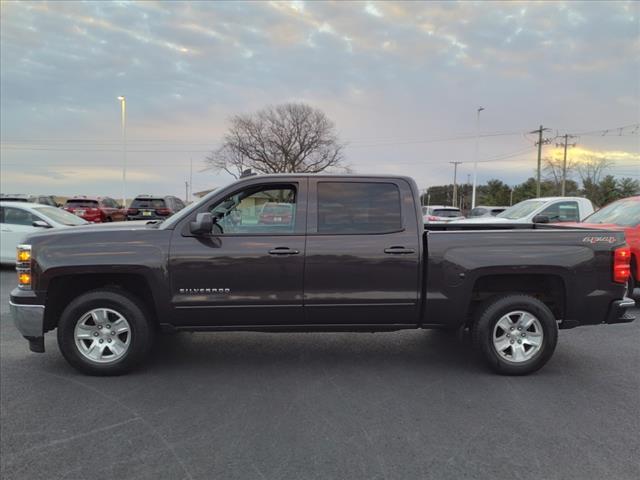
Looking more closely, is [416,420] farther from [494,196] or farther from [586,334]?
[494,196]

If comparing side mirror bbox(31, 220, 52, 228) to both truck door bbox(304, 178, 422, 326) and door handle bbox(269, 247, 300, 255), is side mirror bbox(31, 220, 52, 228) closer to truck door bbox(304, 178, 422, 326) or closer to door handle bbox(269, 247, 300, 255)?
door handle bbox(269, 247, 300, 255)

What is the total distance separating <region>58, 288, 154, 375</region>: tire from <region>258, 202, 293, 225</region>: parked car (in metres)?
1.46

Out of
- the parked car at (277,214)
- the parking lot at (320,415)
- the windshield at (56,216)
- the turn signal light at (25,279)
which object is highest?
the parked car at (277,214)

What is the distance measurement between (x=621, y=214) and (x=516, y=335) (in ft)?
16.8

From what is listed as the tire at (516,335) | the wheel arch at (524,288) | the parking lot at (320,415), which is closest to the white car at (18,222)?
the parking lot at (320,415)

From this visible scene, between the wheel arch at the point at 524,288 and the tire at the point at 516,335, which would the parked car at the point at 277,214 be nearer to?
the wheel arch at the point at 524,288

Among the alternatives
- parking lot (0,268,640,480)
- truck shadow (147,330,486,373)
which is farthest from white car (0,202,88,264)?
truck shadow (147,330,486,373)

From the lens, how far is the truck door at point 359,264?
15.2ft

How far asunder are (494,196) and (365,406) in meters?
72.2

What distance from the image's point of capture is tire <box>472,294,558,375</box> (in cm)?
469

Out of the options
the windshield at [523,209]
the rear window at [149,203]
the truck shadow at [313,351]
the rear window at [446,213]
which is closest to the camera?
the truck shadow at [313,351]

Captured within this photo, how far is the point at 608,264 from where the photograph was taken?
187 inches

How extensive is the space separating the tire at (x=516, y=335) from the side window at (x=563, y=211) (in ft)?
27.5

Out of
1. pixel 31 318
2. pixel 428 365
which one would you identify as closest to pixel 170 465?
pixel 31 318
